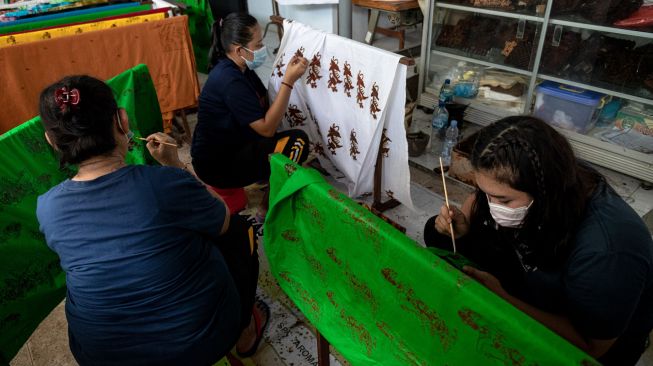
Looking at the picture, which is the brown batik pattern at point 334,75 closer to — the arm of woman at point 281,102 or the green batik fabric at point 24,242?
the arm of woman at point 281,102

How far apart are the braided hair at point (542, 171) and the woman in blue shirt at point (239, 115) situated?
1314mm

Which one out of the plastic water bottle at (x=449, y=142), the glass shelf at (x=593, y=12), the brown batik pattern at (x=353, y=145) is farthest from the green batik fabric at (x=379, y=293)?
the glass shelf at (x=593, y=12)

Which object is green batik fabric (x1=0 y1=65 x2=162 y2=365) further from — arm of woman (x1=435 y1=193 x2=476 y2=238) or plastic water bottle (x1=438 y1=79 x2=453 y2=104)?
plastic water bottle (x1=438 y1=79 x2=453 y2=104)

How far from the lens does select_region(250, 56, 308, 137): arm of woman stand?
87.4 inches

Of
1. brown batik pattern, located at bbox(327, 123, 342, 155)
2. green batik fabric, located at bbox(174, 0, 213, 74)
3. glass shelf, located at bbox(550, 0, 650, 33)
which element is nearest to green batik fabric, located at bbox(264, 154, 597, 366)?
brown batik pattern, located at bbox(327, 123, 342, 155)

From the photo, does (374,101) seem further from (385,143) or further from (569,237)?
(569,237)

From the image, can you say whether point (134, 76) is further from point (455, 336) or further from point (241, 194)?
point (455, 336)

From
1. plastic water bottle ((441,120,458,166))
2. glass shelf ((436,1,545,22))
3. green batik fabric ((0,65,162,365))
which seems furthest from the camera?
plastic water bottle ((441,120,458,166))

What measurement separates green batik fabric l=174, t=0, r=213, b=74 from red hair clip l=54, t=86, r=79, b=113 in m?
3.19

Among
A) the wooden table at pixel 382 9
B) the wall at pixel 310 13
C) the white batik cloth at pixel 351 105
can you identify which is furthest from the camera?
the wall at pixel 310 13

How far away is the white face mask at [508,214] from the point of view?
1194 mm


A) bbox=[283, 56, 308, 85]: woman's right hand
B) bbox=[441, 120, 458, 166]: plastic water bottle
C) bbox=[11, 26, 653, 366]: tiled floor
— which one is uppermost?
bbox=[283, 56, 308, 85]: woman's right hand

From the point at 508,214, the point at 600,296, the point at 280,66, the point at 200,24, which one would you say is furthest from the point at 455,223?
the point at 200,24

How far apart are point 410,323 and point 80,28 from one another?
2.68 m
